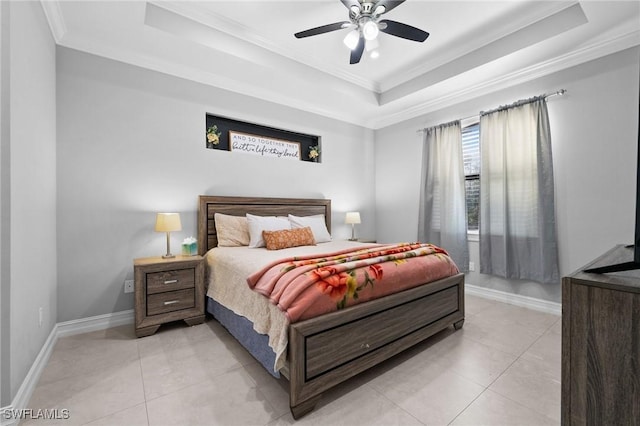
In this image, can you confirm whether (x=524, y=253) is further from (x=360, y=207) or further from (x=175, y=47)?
(x=175, y=47)

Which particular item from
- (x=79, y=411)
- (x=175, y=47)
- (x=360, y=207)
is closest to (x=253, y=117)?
(x=175, y=47)

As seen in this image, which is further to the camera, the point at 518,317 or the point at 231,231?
the point at 231,231

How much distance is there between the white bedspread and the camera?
1617 mm

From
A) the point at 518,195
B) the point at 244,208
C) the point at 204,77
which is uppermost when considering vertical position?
the point at 204,77

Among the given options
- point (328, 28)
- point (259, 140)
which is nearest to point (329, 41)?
point (328, 28)

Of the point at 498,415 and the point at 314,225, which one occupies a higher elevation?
the point at 314,225

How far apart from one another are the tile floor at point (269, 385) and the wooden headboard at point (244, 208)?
110 cm

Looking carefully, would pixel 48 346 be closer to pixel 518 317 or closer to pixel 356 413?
pixel 356 413

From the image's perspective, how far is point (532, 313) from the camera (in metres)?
3.00

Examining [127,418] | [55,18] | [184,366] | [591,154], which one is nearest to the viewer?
[127,418]

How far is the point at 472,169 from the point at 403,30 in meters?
2.19

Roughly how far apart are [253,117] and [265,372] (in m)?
2.95

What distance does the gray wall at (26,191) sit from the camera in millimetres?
1471

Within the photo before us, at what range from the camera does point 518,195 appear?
319 centimetres
